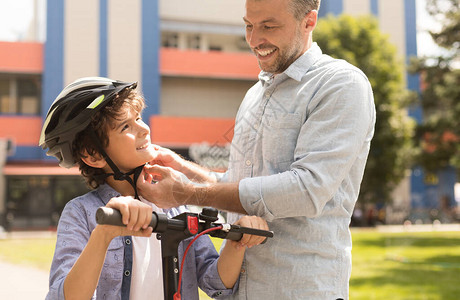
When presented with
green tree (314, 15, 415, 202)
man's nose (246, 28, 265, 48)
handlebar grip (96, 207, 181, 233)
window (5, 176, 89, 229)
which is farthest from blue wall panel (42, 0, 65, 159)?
handlebar grip (96, 207, 181, 233)

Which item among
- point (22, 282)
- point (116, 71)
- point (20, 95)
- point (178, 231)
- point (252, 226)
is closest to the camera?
point (178, 231)

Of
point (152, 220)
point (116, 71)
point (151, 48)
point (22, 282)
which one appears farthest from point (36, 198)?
point (152, 220)

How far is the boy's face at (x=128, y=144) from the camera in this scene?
1917 mm

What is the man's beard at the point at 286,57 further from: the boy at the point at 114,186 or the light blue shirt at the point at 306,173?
the boy at the point at 114,186

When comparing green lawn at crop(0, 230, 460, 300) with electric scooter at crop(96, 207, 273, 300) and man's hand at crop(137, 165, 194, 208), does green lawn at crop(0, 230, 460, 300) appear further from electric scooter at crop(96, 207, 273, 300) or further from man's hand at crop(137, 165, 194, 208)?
electric scooter at crop(96, 207, 273, 300)

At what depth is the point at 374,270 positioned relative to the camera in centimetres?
1042

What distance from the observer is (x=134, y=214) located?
4.60 ft

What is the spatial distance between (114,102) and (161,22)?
23.8m

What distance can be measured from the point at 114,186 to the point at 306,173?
700 millimetres

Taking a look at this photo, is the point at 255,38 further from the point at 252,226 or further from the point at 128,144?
the point at 252,226

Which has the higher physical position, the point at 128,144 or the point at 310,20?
the point at 310,20

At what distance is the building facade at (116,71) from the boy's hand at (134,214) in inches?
732

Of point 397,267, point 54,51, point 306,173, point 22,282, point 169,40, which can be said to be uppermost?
point 169,40

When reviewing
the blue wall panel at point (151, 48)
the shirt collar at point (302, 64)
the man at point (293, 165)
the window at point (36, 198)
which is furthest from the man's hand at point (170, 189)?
the blue wall panel at point (151, 48)
